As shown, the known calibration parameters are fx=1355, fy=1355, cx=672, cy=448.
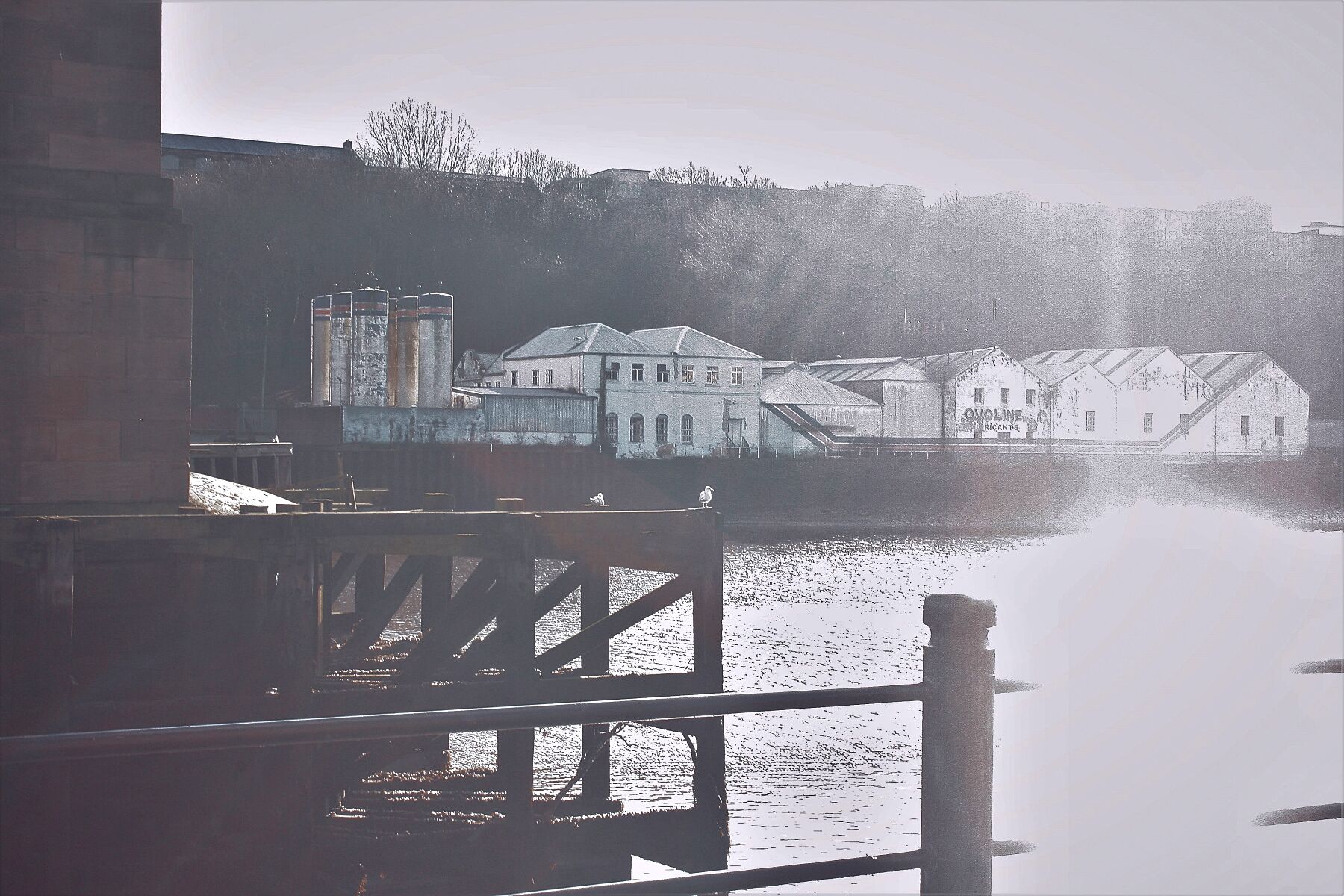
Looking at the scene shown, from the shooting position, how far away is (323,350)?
55.2 meters

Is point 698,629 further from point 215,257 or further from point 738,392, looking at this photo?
point 215,257

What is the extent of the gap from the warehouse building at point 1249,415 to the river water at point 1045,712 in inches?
1456

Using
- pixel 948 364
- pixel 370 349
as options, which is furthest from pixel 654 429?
pixel 948 364

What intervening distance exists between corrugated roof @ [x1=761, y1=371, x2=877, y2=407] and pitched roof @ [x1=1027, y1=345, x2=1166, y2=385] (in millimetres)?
17174

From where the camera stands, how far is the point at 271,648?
909 centimetres

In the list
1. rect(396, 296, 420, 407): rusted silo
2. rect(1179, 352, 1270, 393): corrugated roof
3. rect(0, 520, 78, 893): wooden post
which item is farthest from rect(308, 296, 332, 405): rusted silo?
rect(1179, 352, 1270, 393): corrugated roof

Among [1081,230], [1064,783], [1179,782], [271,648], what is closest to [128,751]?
[271,648]

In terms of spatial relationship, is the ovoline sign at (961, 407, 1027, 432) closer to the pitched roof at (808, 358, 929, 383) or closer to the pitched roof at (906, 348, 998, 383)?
the pitched roof at (906, 348, 998, 383)

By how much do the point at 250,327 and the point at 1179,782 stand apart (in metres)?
79.4

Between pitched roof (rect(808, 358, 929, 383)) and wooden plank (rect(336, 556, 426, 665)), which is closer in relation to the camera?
wooden plank (rect(336, 556, 426, 665))

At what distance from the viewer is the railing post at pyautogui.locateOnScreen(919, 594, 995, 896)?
3.36m

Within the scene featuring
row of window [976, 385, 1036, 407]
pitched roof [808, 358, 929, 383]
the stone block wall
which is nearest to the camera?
the stone block wall

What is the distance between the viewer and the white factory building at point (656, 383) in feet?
212

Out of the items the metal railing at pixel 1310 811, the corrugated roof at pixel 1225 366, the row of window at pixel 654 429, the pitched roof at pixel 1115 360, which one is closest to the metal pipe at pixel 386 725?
the metal railing at pixel 1310 811
